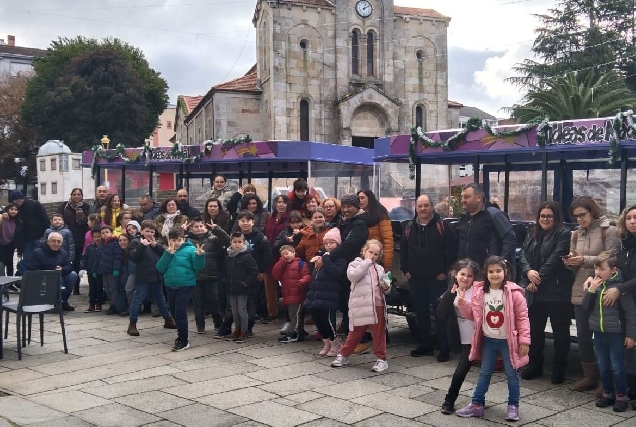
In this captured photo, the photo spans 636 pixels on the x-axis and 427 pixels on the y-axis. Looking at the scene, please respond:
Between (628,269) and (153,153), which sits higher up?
(153,153)

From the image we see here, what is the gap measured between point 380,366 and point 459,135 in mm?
3785

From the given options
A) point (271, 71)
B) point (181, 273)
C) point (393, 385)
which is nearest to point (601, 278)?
point (393, 385)

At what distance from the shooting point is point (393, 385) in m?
6.91

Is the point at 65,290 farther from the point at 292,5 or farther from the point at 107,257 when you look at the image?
the point at 292,5

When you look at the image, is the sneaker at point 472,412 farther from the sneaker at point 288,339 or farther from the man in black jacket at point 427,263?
the sneaker at point 288,339

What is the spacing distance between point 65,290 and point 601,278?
8.13 metres

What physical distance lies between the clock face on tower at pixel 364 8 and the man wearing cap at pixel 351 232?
29803 mm

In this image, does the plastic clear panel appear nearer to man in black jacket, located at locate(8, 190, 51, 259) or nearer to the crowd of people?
the crowd of people

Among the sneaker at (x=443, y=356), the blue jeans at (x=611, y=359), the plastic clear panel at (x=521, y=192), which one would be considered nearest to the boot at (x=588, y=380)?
the blue jeans at (x=611, y=359)

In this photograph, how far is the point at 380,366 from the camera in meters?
7.46

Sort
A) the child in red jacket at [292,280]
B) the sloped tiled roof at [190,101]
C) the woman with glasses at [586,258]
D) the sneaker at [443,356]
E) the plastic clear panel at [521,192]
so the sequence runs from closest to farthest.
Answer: the woman with glasses at [586,258], the sneaker at [443,356], the child in red jacket at [292,280], the plastic clear panel at [521,192], the sloped tiled roof at [190,101]

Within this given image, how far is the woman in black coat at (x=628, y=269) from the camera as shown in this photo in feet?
19.9

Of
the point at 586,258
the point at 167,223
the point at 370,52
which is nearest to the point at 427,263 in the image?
the point at 586,258

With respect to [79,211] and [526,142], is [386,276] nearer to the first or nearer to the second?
[526,142]
